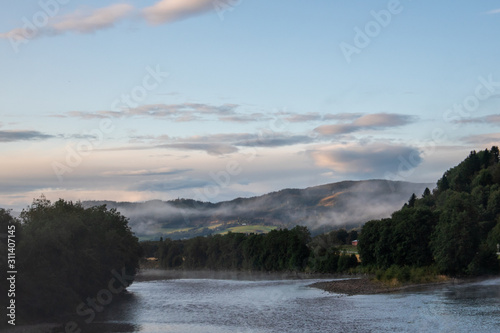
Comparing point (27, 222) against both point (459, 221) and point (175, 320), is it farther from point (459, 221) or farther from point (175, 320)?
point (459, 221)

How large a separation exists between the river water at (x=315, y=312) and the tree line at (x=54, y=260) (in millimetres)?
5430

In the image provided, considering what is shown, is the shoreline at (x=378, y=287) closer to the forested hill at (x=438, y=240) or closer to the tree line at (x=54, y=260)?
the forested hill at (x=438, y=240)

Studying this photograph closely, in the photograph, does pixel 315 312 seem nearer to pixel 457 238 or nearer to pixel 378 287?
pixel 378 287

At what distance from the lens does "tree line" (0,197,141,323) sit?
2509 inches

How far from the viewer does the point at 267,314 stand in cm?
7412

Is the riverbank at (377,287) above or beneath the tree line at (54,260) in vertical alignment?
beneath

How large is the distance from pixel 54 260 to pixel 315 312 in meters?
33.2

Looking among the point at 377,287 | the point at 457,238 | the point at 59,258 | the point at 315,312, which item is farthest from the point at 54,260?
the point at 457,238

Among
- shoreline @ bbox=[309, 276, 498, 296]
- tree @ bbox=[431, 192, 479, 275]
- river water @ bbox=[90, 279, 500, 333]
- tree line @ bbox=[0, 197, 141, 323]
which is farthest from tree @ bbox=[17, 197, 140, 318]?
tree @ bbox=[431, 192, 479, 275]

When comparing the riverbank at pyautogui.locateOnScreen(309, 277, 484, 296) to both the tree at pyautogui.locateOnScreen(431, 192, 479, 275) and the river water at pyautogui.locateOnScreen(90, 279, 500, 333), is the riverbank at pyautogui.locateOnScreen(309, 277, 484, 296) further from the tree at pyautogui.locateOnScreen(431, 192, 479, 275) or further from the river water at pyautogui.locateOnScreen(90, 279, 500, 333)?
the river water at pyautogui.locateOnScreen(90, 279, 500, 333)

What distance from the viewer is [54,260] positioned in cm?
6988

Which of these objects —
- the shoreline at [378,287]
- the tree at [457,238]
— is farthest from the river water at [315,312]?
the tree at [457,238]

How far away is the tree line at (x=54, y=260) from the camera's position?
6372 cm

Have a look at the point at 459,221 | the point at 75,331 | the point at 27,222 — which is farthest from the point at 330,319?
the point at 459,221
